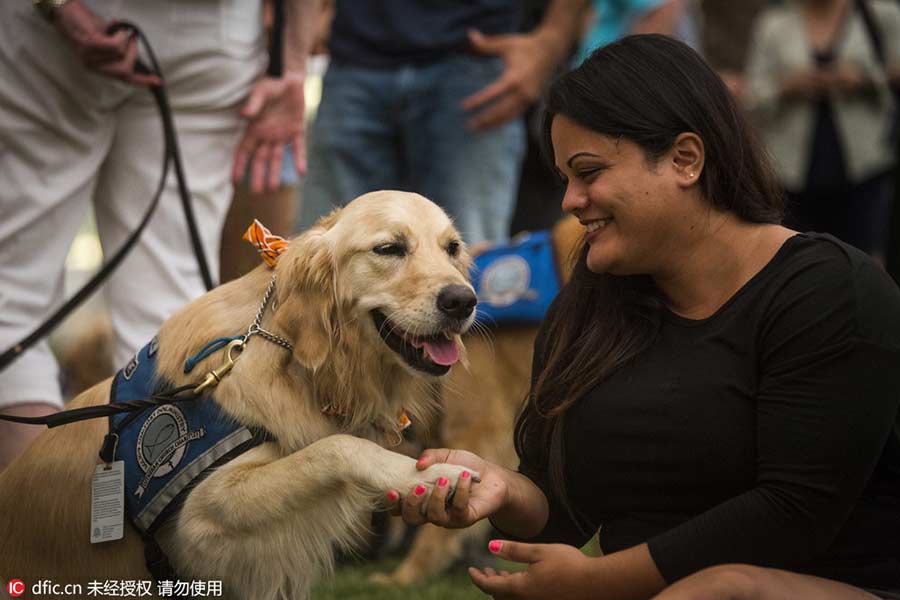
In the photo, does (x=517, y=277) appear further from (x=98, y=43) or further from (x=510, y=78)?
(x=98, y=43)

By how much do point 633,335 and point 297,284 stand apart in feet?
2.37

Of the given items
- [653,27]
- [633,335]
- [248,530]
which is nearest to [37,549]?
[248,530]

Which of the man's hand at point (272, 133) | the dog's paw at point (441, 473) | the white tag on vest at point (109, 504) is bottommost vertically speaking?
the white tag on vest at point (109, 504)

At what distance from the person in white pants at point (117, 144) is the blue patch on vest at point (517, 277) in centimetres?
102

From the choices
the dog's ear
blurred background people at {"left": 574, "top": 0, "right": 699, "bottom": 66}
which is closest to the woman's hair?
the dog's ear

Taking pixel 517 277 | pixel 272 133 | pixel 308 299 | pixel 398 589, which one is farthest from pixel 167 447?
pixel 517 277

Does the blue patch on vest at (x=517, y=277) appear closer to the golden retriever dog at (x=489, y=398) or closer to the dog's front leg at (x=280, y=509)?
the golden retriever dog at (x=489, y=398)

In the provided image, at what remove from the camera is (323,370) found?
2.46 metres

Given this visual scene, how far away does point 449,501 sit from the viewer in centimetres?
218

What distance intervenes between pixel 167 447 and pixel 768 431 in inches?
47.1

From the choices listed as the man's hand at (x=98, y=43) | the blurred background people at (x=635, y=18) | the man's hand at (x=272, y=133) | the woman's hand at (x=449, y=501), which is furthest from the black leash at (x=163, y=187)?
the blurred background people at (x=635, y=18)

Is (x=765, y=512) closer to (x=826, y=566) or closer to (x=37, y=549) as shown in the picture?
(x=826, y=566)

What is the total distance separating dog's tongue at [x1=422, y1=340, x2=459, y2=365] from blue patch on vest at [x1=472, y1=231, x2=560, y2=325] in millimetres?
1578

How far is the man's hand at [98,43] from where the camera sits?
9.80 ft
